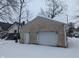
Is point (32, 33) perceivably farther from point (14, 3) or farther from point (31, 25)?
point (14, 3)

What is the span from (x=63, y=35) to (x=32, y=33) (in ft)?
17.1

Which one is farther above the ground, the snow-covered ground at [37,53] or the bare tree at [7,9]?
the bare tree at [7,9]

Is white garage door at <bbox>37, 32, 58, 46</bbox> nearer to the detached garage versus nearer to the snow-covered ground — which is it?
the detached garage

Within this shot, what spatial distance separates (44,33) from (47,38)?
3.04 ft

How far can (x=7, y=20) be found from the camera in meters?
20.0

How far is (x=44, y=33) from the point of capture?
64.3 ft

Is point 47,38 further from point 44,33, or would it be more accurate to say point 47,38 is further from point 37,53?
point 37,53

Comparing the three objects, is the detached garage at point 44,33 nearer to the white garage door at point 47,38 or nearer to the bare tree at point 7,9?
the white garage door at point 47,38

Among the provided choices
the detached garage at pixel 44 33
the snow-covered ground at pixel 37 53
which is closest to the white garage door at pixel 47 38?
the detached garage at pixel 44 33

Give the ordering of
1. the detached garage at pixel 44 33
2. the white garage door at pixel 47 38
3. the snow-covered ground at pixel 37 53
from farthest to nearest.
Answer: the white garage door at pixel 47 38
the detached garage at pixel 44 33
the snow-covered ground at pixel 37 53

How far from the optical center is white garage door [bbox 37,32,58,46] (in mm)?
18500

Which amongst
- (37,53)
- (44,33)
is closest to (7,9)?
(44,33)

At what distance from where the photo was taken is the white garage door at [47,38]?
18.5 m

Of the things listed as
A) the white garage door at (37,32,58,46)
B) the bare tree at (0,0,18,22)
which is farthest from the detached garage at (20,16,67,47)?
the bare tree at (0,0,18,22)
